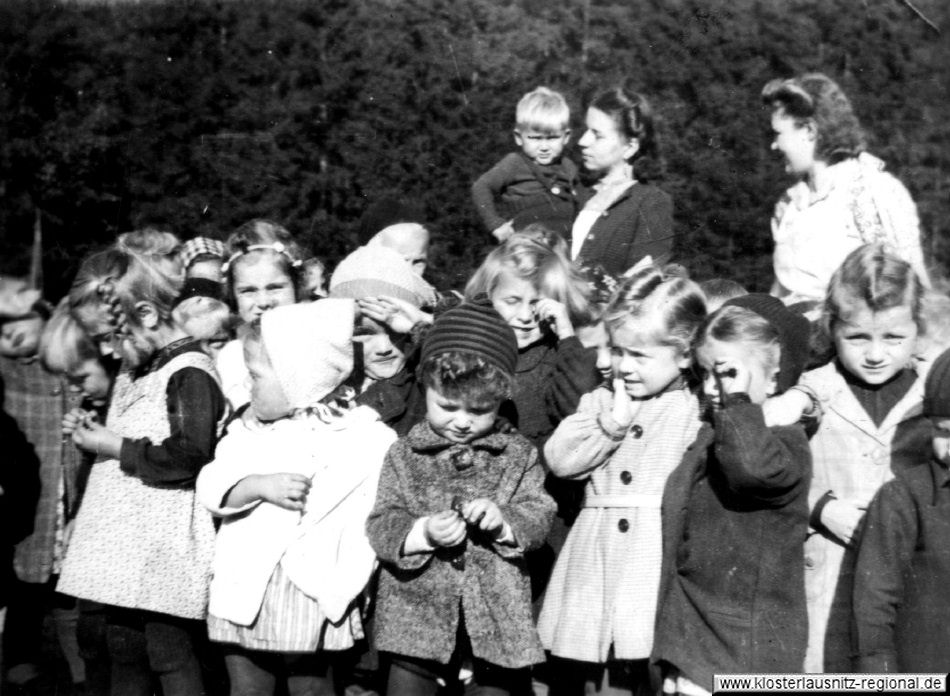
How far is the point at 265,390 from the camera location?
12.0 ft

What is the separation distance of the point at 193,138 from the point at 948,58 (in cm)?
356

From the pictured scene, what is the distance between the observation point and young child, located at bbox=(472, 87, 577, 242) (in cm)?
550

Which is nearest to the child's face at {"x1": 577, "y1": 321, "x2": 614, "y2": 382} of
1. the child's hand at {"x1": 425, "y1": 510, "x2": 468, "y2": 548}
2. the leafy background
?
the child's hand at {"x1": 425, "y1": 510, "x2": 468, "y2": 548}

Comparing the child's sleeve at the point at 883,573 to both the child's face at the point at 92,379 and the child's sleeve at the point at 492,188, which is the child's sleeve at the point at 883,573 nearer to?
the child's face at the point at 92,379

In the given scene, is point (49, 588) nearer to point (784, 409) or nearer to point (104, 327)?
point (104, 327)

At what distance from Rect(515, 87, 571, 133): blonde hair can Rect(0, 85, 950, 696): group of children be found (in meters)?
1.45

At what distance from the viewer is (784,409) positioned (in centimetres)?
334

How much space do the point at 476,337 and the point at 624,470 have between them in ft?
1.84

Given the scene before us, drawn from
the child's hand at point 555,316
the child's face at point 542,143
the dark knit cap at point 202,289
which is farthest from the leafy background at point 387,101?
the child's hand at point 555,316

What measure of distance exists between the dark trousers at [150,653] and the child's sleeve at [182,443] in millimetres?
431

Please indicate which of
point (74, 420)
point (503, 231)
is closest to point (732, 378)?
point (74, 420)

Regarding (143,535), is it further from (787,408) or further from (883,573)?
(883,573)

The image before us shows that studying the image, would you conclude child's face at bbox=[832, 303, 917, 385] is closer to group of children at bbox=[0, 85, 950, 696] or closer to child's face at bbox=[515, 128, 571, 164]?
group of children at bbox=[0, 85, 950, 696]

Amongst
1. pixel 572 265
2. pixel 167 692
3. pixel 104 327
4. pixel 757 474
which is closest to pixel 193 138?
pixel 104 327
